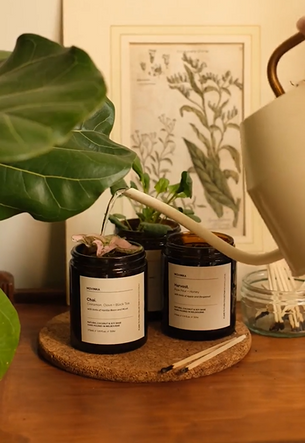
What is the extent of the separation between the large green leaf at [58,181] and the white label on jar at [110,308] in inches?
8.7

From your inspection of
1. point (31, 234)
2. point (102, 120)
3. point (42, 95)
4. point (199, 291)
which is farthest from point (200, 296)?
point (42, 95)

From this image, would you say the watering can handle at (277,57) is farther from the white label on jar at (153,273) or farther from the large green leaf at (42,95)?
the white label on jar at (153,273)

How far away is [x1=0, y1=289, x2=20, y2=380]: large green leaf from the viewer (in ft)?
1.39

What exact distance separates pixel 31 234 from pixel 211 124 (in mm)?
339

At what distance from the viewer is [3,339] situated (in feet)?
1.40

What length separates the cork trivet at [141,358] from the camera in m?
0.63

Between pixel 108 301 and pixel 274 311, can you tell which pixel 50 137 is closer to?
pixel 108 301

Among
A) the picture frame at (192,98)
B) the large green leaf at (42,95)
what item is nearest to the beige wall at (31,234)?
the picture frame at (192,98)

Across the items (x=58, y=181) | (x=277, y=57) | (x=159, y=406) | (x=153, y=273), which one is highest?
(x=277, y=57)

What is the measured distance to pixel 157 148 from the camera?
35.2 inches

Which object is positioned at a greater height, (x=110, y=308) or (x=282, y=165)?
(x=282, y=165)

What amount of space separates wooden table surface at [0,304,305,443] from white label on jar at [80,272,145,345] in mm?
54

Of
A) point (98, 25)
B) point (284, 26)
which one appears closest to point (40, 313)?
point (98, 25)

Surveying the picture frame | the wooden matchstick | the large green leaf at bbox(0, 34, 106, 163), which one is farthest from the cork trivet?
the large green leaf at bbox(0, 34, 106, 163)
